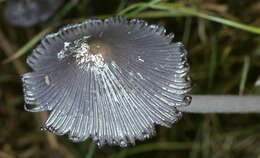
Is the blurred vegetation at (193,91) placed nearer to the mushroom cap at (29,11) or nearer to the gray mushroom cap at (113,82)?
the mushroom cap at (29,11)

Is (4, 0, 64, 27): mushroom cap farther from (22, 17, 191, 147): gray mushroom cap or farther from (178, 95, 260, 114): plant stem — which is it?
(178, 95, 260, 114): plant stem

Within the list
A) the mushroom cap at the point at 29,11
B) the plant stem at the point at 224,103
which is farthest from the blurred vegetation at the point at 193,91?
the plant stem at the point at 224,103

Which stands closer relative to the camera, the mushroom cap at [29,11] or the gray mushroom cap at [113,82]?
Answer: the gray mushroom cap at [113,82]

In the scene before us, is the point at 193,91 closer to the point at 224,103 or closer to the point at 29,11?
the point at 224,103

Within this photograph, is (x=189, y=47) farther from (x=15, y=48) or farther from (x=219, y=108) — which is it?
(x=15, y=48)

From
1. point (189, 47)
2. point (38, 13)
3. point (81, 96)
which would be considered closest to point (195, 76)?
point (189, 47)

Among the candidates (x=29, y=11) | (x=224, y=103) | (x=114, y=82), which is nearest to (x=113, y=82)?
(x=114, y=82)

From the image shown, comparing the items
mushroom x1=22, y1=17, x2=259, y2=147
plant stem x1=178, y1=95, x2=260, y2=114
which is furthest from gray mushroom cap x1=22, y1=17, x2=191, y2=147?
plant stem x1=178, y1=95, x2=260, y2=114
